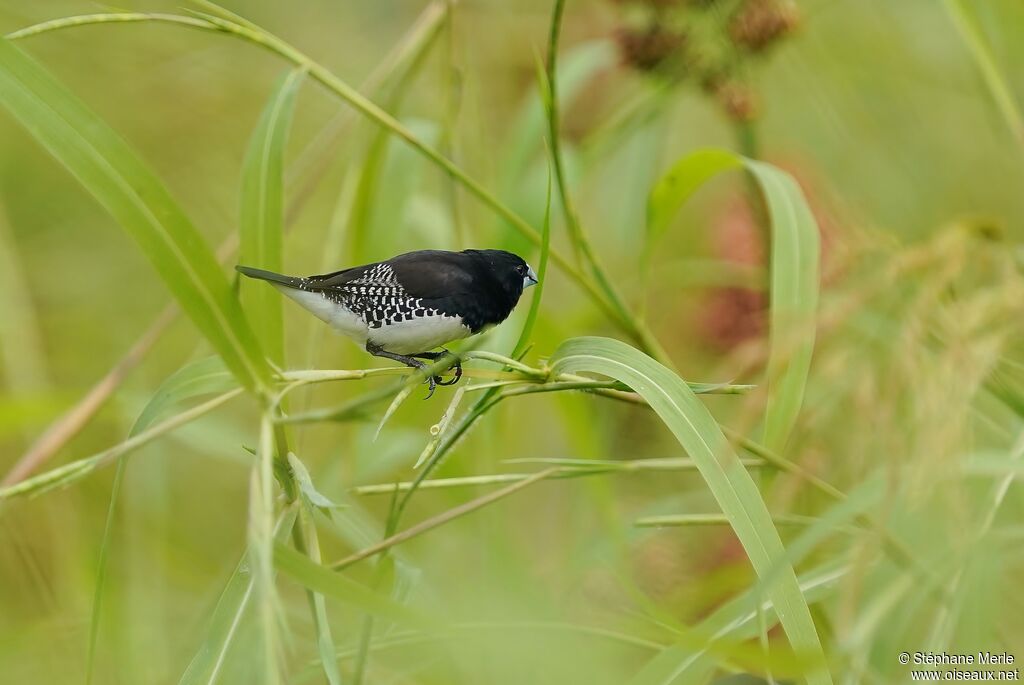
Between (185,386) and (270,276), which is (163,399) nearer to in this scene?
(185,386)

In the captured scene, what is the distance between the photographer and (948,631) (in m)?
1.18

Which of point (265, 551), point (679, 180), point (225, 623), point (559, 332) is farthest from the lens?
point (559, 332)

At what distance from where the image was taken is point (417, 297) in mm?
1309

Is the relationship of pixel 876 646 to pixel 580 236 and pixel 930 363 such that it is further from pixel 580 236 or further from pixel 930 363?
pixel 580 236

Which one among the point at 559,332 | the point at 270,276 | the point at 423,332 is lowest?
the point at 559,332

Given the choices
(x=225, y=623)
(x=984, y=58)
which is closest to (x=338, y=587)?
(x=225, y=623)

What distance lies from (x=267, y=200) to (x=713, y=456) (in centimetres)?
63

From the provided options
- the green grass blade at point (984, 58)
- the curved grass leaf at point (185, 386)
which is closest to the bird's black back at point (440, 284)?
the curved grass leaf at point (185, 386)

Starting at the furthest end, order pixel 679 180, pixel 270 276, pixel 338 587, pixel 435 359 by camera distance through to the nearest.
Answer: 1. pixel 679 180
2. pixel 435 359
3. pixel 270 276
4. pixel 338 587

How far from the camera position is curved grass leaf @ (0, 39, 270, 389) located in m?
1.02

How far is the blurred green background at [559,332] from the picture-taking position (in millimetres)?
1215

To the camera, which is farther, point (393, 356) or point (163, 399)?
point (393, 356)

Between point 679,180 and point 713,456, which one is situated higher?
point 679,180

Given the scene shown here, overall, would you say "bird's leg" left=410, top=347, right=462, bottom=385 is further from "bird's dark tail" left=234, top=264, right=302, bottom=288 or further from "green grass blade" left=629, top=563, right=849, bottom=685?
"green grass blade" left=629, top=563, right=849, bottom=685
